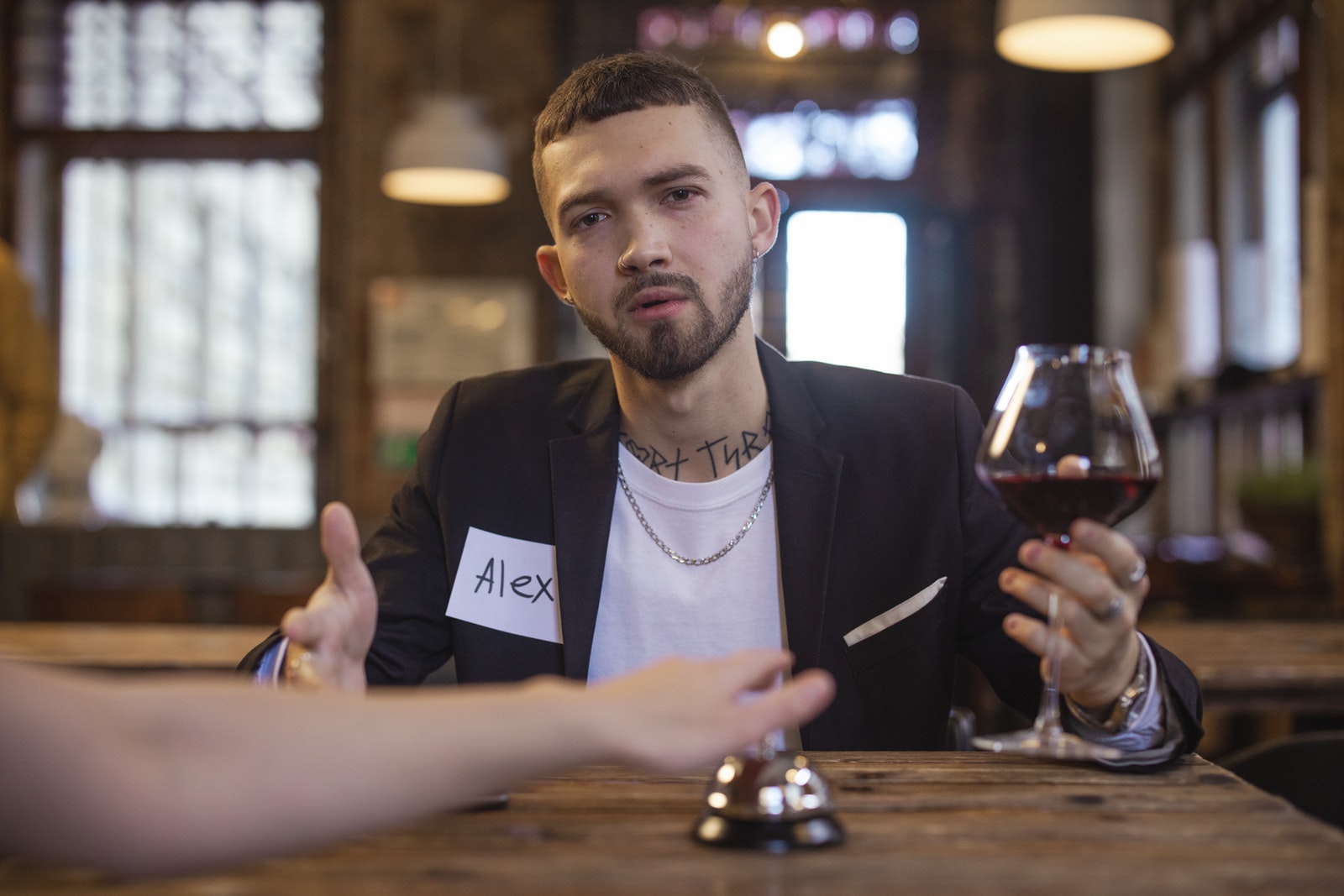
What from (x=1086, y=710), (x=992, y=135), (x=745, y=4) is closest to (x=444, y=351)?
(x=745, y=4)

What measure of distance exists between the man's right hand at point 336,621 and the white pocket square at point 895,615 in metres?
0.69

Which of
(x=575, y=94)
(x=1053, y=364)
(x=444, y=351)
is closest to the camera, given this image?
(x=1053, y=364)

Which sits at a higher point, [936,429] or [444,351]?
[444,351]

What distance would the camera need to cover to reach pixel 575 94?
1769 millimetres

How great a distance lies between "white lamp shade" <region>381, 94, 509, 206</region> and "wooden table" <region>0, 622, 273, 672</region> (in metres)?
2.88

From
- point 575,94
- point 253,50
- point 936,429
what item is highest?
point 253,50

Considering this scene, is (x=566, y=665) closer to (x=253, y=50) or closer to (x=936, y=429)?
(x=936, y=429)

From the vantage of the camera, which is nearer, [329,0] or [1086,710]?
[1086,710]

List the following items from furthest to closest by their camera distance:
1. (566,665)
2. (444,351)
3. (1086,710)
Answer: (444,351) < (566,665) < (1086,710)

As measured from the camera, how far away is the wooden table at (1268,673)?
6.55ft

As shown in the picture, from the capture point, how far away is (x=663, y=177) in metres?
1.68

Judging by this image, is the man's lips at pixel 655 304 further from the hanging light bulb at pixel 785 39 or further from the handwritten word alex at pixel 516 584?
the hanging light bulb at pixel 785 39

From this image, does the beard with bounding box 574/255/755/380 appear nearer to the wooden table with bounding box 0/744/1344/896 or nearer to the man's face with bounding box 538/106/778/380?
the man's face with bounding box 538/106/778/380

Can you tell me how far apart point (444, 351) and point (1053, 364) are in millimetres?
6130
